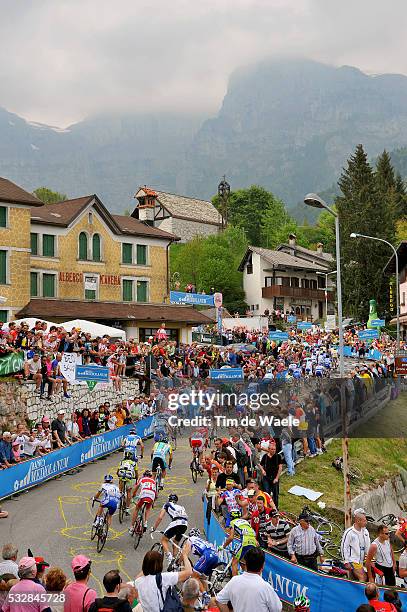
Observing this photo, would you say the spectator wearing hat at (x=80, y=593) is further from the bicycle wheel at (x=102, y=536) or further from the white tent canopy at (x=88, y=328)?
the white tent canopy at (x=88, y=328)

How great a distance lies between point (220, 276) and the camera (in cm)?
8725

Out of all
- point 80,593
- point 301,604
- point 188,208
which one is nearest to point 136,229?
point 301,604

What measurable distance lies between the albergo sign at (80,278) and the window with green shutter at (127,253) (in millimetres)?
1661

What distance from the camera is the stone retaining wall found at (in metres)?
Result: 23.9

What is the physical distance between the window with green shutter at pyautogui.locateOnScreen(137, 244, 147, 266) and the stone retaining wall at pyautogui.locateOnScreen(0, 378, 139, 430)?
2390 centimetres

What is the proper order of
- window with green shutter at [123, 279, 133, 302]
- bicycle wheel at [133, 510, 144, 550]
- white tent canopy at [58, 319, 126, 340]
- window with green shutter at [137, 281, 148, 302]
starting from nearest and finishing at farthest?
bicycle wheel at [133, 510, 144, 550] < white tent canopy at [58, 319, 126, 340] < window with green shutter at [123, 279, 133, 302] < window with green shutter at [137, 281, 148, 302]

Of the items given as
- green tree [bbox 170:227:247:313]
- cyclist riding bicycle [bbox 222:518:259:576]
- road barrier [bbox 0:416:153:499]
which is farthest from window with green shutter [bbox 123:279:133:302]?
cyclist riding bicycle [bbox 222:518:259:576]

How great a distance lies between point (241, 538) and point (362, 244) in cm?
6199

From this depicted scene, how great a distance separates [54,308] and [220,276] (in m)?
44.0

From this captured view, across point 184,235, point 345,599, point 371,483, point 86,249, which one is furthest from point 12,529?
point 184,235

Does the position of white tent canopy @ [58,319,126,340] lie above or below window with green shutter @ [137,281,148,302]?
below

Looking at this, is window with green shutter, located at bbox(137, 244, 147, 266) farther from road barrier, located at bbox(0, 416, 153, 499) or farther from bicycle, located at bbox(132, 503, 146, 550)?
bicycle, located at bbox(132, 503, 146, 550)

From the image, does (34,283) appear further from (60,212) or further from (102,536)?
(102,536)

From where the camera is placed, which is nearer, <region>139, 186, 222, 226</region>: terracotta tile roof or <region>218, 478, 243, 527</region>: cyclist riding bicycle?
<region>218, 478, 243, 527</region>: cyclist riding bicycle
